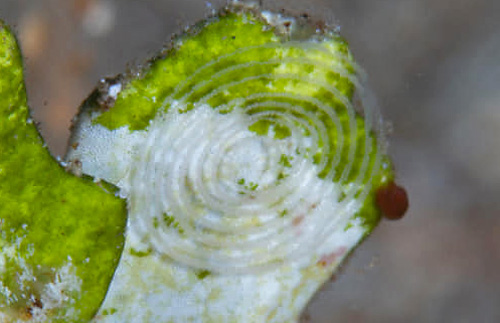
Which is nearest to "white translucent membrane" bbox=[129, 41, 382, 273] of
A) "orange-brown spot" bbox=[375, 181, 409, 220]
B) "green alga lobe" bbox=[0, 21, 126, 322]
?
"orange-brown spot" bbox=[375, 181, 409, 220]

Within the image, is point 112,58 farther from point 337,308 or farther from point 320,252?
point 337,308

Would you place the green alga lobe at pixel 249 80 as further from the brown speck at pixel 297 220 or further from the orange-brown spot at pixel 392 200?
the brown speck at pixel 297 220

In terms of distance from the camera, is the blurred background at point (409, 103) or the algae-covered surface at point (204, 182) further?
the algae-covered surface at point (204, 182)

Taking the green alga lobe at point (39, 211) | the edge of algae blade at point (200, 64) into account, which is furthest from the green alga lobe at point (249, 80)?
the green alga lobe at point (39, 211)

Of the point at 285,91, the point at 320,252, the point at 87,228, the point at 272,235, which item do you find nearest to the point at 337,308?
the point at 320,252

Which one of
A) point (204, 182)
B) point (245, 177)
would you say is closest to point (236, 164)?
point (245, 177)
